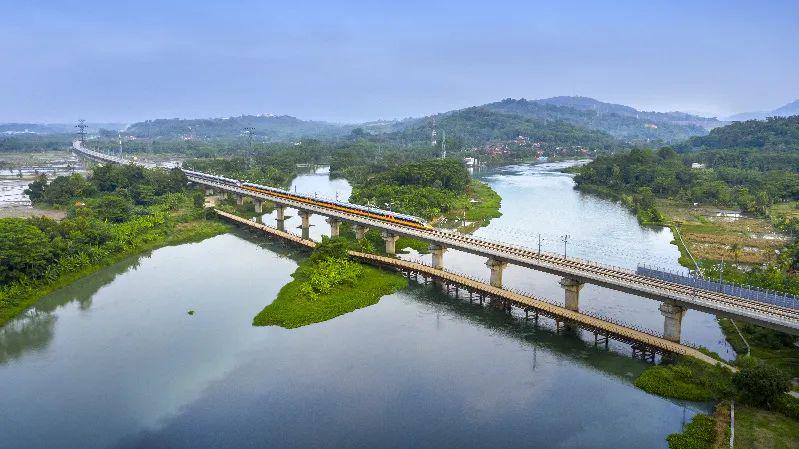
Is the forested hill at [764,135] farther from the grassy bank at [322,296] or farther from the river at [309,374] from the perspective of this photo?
the river at [309,374]

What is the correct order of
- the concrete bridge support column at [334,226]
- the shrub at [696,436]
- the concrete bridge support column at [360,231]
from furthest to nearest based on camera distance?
the concrete bridge support column at [334,226] < the concrete bridge support column at [360,231] < the shrub at [696,436]

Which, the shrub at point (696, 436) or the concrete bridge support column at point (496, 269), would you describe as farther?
the concrete bridge support column at point (496, 269)

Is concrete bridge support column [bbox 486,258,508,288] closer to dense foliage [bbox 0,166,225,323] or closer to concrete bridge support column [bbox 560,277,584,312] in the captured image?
concrete bridge support column [bbox 560,277,584,312]

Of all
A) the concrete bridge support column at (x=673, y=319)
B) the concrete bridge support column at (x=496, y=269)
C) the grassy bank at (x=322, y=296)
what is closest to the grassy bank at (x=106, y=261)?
the grassy bank at (x=322, y=296)

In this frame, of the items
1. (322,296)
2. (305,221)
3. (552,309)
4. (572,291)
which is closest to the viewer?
(552,309)

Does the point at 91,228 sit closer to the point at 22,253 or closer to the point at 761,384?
the point at 22,253

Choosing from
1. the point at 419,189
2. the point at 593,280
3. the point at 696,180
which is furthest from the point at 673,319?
the point at 696,180

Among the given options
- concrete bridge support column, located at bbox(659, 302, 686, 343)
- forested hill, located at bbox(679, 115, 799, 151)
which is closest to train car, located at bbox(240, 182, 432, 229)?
concrete bridge support column, located at bbox(659, 302, 686, 343)
